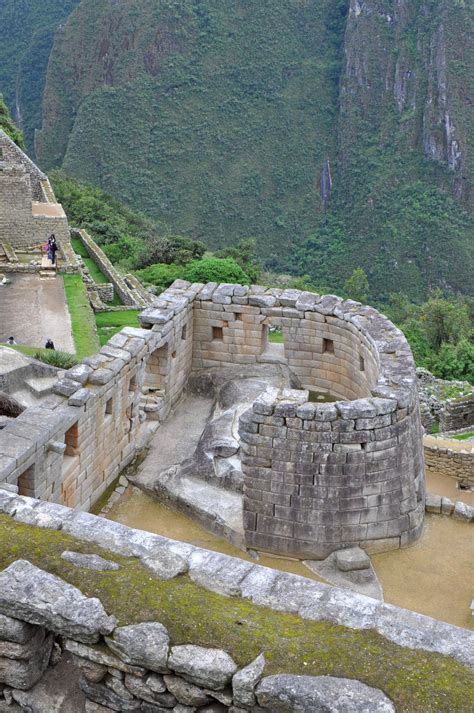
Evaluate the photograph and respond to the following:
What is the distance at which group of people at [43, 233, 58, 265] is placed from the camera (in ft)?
80.4

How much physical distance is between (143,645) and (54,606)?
55 cm

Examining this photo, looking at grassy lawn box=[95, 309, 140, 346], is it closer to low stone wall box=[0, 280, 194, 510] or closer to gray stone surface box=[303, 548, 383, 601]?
low stone wall box=[0, 280, 194, 510]

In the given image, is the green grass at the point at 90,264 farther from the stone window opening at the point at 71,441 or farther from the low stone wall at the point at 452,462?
the stone window opening at the point at 71,441

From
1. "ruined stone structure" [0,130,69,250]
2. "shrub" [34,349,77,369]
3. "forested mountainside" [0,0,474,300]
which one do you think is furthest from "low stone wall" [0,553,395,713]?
"forested mountainside" [0,0,474,300]

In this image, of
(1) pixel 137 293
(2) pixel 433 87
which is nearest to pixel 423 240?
(2) pixel 433 87

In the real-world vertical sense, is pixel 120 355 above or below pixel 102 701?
above

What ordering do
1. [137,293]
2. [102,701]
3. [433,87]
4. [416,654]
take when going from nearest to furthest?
1. [416,654]
2. [102,701]
3. [137,293]
4. [433,87]

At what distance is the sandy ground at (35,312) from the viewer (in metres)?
18.8

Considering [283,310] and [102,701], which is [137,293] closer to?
[283,310]

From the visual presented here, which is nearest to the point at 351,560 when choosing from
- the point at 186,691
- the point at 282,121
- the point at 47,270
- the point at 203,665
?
the point at 186,691

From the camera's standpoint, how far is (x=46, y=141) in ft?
381

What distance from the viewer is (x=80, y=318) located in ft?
66.6

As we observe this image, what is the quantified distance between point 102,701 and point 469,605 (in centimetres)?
472

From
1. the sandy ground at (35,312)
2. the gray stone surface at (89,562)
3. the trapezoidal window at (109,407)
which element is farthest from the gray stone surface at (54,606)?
the sandy ground at (35,312)
